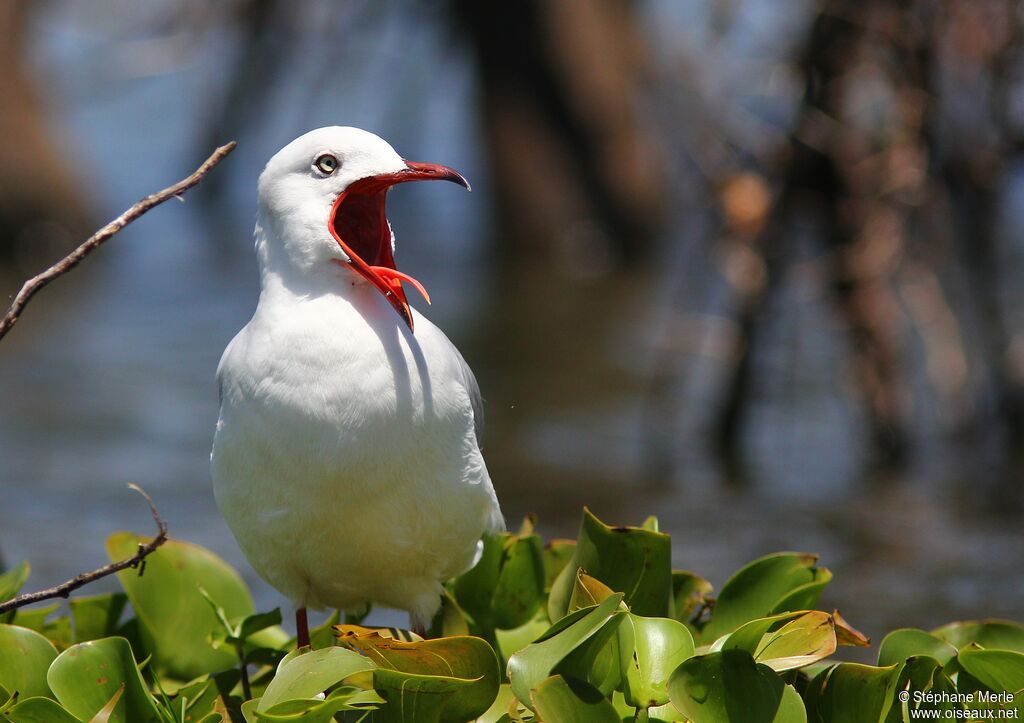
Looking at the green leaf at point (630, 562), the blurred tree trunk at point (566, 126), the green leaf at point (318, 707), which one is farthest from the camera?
the blurred tree trunk at point (566, 126)

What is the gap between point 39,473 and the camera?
23.5ft

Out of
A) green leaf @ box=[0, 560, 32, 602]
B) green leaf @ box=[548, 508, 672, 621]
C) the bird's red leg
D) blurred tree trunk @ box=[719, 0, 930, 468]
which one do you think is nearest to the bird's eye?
green leaf @ box=[548, 508, 672, 621]

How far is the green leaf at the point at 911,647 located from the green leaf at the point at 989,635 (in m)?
0.11

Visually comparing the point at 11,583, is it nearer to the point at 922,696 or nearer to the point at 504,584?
the point at 504,584

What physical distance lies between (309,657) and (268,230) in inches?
33.0

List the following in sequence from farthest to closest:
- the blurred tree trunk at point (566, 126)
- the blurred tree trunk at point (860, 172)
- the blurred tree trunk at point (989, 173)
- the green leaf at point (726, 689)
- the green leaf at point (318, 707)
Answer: the blurred tree trunk at point (566, 126)
the blurred tree trunk at point (860, 172)
the blurred tree trunk at point (989, 173)
the green leaf at point (726, 689)
the green leaf at point (318, 707)

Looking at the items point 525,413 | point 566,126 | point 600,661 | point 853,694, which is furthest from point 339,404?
point 566,126

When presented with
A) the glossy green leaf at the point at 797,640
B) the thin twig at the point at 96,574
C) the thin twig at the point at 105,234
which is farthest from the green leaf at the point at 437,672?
the thin twig at the point at 105,234

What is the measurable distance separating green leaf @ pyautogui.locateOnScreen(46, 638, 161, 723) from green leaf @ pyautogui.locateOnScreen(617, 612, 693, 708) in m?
0.81

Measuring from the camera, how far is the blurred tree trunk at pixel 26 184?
40.4 ft

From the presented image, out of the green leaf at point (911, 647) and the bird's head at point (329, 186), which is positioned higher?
the bird's head at point (329, 186)

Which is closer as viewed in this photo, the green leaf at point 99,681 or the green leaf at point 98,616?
the green leaf at point 99,681

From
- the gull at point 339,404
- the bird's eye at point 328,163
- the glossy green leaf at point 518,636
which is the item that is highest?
the bird's eye at point 328,163

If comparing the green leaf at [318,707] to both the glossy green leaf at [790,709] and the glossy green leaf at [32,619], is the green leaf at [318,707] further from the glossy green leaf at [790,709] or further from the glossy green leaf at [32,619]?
the glossy green leaf at [32,619]
